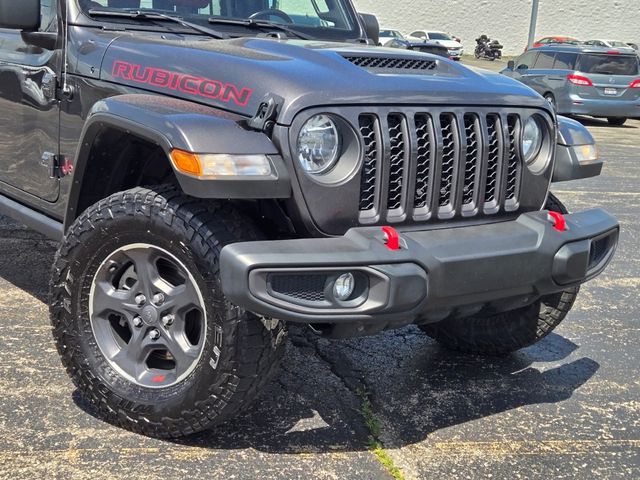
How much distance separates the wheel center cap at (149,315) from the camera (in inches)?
121

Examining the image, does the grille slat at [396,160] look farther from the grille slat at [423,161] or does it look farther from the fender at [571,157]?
the fender at [571,157]

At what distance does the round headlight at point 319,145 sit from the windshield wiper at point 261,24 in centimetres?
138

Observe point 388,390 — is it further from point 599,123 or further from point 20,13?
point 599,123

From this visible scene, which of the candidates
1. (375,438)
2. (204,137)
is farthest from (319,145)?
(375,438)

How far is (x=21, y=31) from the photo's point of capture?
4.00 m

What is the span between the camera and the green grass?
2.96 meters

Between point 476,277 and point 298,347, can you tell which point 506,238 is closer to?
point 476,277

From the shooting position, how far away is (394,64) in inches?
130

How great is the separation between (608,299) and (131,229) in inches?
131

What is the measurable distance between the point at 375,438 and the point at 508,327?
41.8 inches

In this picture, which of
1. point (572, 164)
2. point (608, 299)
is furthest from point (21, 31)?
point (608, 299)

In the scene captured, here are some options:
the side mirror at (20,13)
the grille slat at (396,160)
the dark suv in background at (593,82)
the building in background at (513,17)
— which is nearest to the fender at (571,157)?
the grille slat at (396,160)

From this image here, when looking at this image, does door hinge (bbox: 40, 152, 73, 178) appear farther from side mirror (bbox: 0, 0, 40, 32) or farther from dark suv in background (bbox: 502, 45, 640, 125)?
dark suv in background (bbox: 502, 45, 640, 125)

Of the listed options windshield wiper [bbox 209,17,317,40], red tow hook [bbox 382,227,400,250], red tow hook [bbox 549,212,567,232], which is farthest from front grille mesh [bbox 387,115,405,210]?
windshield wiper [bbox 209,17,317,40]
